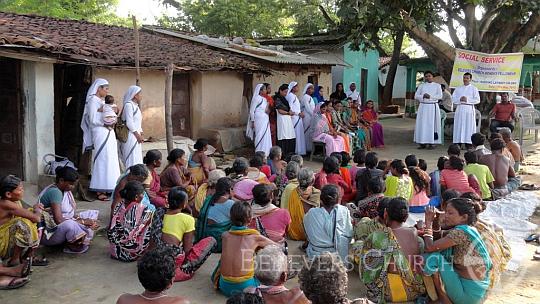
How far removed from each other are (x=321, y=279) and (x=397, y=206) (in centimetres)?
171

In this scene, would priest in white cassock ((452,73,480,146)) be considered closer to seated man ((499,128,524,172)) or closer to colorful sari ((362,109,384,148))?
colorful sari ((362,109,384,148))

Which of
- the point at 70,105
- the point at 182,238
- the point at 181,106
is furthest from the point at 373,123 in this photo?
the point at 182,238

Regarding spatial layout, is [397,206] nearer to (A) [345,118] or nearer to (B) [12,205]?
(B) [12,205]

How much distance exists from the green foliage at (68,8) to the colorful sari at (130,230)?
49.0 ft

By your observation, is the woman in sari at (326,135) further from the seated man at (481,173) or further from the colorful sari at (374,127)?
the seated man at (481,173)

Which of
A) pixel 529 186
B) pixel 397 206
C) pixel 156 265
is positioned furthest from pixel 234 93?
pixel 156 265

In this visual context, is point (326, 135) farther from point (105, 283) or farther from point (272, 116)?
point (105, 283)

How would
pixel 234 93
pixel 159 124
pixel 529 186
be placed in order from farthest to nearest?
pixel 234 93 < pixel 159 124 < pixel 529 186

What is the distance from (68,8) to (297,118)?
1318 centimetres

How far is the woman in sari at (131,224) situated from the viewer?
520 cm

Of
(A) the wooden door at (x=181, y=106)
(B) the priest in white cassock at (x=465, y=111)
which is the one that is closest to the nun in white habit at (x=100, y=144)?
(A) the wooden door at (x=181, y=106)

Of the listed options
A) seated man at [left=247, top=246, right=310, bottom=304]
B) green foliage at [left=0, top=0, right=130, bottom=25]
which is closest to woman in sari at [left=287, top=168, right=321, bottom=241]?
seated man at [left=247, top=246, right=310, bottom=304]

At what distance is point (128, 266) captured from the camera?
5.30 m

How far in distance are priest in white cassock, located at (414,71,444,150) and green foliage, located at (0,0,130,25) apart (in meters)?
13.1
